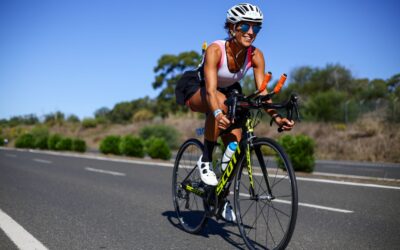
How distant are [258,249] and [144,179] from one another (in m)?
6.79

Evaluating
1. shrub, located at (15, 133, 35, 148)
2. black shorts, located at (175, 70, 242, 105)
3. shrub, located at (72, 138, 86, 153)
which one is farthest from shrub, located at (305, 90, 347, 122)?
black shorts, located at (175, 70, 242, 105)

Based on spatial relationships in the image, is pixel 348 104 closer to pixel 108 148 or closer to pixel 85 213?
pixel 108 148

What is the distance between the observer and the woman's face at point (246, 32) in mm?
3635

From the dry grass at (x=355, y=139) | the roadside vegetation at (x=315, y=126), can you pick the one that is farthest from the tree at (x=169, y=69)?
the dry grass at (x=355, y=139)

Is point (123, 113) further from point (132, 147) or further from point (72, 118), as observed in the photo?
point (132, 147)

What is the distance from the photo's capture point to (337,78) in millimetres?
46844

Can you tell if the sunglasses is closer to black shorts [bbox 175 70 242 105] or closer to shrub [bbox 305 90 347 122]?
black shorts [bbox 175 70 242 105]

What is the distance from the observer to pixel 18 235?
4215mm

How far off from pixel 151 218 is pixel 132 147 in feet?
51.5

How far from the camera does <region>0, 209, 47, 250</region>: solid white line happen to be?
148 inches

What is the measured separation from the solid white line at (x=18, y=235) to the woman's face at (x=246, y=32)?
2.60 m

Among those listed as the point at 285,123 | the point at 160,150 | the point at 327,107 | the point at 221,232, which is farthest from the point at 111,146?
the point at 285,123

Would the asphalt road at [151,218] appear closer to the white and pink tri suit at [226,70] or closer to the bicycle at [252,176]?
the bicycle at [252,176]

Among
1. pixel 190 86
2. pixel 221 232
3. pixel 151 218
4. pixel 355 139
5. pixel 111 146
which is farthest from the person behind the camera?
pixel 355 139
